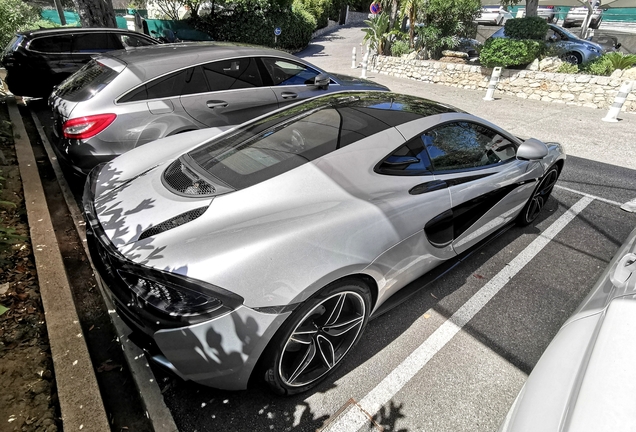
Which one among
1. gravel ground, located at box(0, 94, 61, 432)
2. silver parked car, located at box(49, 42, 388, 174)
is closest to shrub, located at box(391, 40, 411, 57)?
silver parked car, located at box(49, 42, 388, 174)

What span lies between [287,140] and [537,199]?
274cm

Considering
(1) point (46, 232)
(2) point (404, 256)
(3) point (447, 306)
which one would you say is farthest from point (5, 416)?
(3) point (447, 306)

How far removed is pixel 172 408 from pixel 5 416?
2.56ft

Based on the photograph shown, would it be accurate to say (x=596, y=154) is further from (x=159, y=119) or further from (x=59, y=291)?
Answer: (x=59, y=291)

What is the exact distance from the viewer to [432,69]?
1203cm

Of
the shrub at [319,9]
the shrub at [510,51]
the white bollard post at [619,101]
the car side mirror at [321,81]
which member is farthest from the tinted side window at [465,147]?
the shrub at [319,9]

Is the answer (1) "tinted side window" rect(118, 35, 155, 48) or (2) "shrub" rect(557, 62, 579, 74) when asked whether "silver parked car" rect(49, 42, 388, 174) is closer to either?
(1) "tinted side window" rect(118, 35, 155, 48)

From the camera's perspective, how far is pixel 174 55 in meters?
4.20

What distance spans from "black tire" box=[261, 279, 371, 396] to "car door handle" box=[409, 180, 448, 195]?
697 mm

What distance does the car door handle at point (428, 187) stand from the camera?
226 cm

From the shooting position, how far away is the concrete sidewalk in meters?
6.25

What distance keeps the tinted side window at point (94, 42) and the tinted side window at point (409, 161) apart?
24.8ft

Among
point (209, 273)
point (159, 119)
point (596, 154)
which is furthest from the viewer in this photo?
point (596, 154)

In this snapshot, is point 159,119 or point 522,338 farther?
point 159,119
